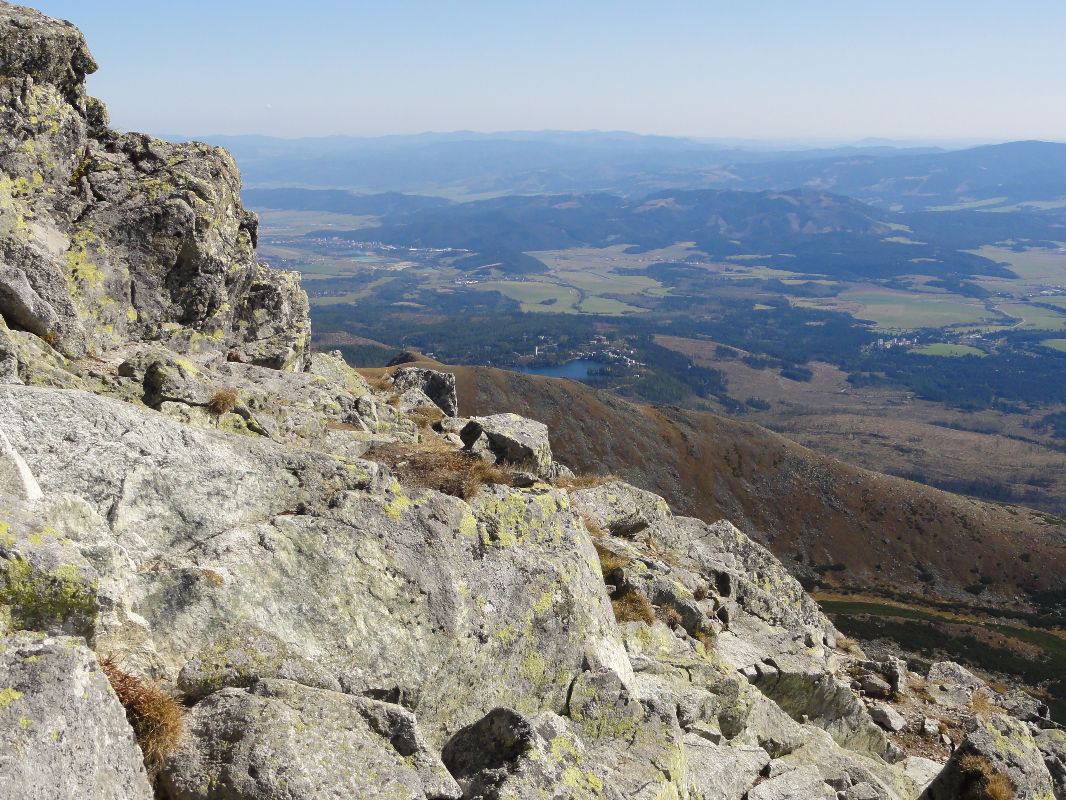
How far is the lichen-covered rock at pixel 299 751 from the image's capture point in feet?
26.0

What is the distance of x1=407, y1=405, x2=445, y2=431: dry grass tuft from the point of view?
Answer: 34250mm

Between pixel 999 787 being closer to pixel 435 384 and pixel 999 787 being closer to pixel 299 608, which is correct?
pixel 299 608

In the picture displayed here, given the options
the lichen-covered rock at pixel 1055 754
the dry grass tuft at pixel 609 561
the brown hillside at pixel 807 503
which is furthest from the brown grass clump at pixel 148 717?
the brown hillside at pixel 807 503

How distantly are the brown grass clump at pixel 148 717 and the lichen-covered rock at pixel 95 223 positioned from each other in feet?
46.2

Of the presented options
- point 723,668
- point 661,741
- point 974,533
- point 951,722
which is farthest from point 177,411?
point 974,533

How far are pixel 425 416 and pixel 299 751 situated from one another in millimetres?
28226

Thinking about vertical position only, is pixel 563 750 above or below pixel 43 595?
below

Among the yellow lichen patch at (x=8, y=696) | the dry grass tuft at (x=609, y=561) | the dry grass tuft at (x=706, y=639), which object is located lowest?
the dry grass tuft at (x=706, y=639)

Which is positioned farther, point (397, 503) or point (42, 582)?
point (397, 503)

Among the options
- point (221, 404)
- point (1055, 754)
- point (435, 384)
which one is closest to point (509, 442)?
point (221, 404)

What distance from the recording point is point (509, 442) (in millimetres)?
23500

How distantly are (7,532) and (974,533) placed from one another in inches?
5723

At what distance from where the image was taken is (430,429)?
33.8 metres

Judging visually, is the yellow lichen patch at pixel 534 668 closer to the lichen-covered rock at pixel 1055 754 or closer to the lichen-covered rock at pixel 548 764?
the lichen-covered rock at pixel 548 764
